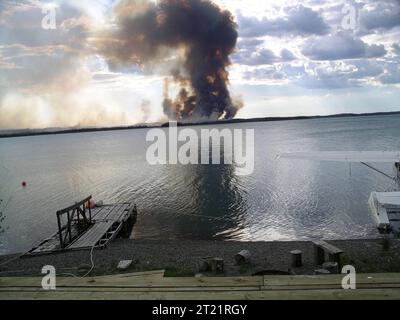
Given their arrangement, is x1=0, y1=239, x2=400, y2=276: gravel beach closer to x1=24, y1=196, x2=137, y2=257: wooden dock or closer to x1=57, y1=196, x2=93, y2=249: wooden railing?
Result: x1=24, y1=196, x2=137, y2=257: wooden dock

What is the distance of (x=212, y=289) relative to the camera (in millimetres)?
3502

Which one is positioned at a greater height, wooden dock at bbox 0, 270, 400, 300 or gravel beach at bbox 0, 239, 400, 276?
wooden dock at bbox 0, 270, 400, 300

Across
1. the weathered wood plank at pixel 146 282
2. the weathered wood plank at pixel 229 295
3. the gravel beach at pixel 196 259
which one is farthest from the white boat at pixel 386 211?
the weathered wood plank at pixel 146 282

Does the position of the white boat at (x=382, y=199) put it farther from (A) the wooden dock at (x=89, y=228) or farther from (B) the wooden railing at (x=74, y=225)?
(B) the wooden railing at (x=74, y=225)

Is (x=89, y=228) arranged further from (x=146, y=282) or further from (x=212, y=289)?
(x=212, y=289)

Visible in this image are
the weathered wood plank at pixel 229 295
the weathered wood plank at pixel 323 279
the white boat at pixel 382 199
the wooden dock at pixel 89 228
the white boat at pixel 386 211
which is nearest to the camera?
the weathered wood plank at pixel 229 295

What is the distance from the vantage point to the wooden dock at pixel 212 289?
3270 mm

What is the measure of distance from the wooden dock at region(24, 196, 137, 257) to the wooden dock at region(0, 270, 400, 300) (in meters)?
13.9

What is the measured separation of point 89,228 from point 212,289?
1866 cm

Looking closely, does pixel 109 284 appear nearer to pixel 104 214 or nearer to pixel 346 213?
pixel 104 214

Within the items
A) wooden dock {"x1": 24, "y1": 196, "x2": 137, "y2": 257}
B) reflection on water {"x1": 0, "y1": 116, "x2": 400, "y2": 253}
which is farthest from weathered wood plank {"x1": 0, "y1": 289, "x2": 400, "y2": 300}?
reflection on water {"x1": 0, "y1": 116, "x2": 400, "y2": 253}

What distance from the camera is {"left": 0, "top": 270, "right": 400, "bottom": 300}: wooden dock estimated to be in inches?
129

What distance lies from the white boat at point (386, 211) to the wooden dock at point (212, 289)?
62.5 feet

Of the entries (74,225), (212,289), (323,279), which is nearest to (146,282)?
(212,289)
